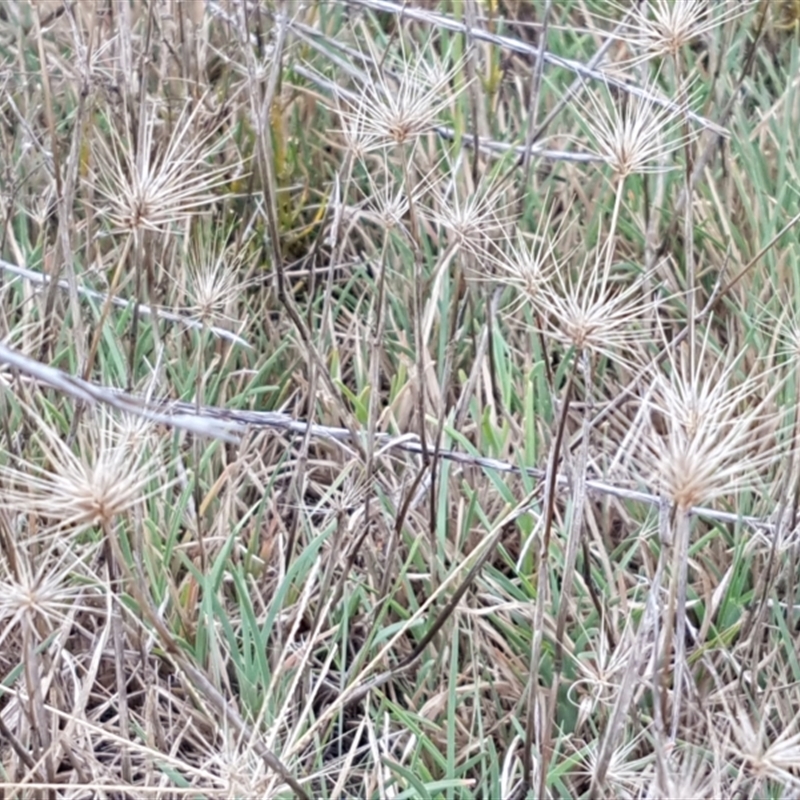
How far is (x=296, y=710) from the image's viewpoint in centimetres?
119

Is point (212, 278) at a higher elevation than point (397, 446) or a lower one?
higher

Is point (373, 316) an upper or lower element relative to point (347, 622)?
upper

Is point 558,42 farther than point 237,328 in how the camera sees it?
Yes

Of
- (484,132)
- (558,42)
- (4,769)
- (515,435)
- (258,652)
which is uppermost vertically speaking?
(558,42)

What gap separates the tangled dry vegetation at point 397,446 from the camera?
93 centimetres

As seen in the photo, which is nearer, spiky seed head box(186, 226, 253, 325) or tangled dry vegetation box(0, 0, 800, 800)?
tangled dry vegetation box(0, 0, 800, 800)

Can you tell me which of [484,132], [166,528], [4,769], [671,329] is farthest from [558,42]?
[4,769]

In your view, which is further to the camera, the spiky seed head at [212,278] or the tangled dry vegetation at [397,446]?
the spiky seed head at [212,278]

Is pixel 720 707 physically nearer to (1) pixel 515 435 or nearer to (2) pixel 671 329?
(1) pixel 515 435

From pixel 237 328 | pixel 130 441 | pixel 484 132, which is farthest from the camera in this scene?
pixel 484 132

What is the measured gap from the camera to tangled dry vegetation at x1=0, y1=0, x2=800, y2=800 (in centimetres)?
93

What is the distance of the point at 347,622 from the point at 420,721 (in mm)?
146

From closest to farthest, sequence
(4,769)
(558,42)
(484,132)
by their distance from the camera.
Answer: (4,769) → (484,132) → (558,42)

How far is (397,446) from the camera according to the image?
1296 millimetres
